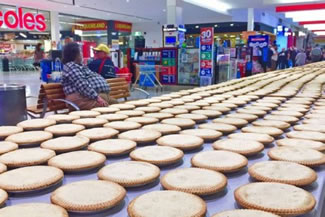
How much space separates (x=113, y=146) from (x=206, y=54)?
27.2 ft

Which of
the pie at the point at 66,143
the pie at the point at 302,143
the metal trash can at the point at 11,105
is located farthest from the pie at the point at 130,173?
the metal trash can at the point at 11,105

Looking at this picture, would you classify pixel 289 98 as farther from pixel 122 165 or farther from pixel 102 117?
pixel 122 165

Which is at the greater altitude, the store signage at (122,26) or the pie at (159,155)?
the store signage at (122,26)

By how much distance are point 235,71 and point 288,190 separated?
1019 cm

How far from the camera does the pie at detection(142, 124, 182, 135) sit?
138 cm

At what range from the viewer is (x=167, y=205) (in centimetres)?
72

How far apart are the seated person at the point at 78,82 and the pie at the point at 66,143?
2.15 meters

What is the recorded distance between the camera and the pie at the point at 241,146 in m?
1.10

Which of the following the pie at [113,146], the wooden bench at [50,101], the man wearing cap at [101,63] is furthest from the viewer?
the man wearing cap at [101,63]

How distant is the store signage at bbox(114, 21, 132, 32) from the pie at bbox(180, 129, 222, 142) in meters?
20.6

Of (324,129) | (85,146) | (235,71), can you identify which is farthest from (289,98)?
(235,71)

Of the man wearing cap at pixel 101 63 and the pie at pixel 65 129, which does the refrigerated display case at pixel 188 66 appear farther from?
the pie at pixel 65 129

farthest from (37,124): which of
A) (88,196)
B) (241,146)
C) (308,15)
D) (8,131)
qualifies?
(308,15)

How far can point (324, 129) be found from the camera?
4.62 ft
